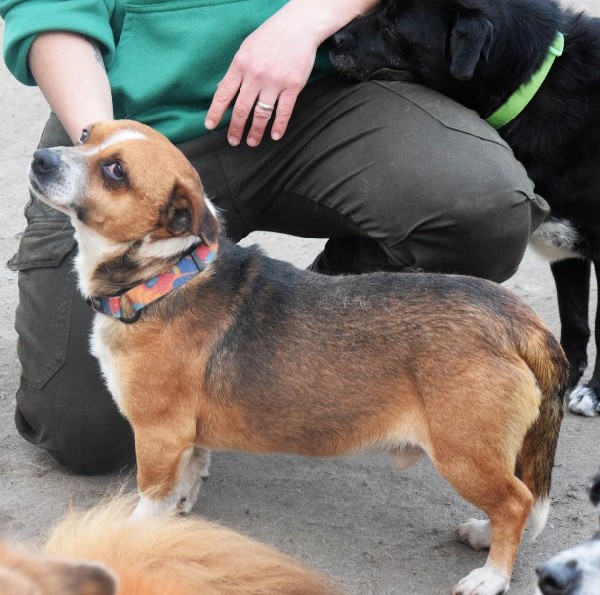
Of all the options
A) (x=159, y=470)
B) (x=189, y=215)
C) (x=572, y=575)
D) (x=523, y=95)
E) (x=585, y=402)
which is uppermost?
(x=189, y=215)

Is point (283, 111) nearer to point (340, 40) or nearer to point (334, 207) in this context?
point (334, 207)

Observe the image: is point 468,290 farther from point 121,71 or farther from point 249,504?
point 121,71

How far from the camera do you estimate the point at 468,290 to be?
8.52 feet

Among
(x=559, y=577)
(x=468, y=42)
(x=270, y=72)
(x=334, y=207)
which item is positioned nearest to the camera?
(x=559, y=577)

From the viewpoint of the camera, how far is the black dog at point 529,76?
353 cm

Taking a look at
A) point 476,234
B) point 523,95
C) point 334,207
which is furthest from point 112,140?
point 523,95

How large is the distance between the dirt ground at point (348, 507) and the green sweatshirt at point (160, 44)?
45.3 inches

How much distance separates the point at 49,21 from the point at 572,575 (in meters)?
2.18

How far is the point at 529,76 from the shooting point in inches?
144

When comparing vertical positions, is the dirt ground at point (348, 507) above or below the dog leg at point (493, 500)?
below

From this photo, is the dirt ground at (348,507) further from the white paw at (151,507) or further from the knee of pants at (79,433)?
the white paw at (151,507)

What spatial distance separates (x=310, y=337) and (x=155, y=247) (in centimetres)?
47

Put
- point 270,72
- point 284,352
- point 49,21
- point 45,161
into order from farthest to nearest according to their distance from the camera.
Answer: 1. point 49,21
2. point 270,72
3. point 284,352
4. point 45,161

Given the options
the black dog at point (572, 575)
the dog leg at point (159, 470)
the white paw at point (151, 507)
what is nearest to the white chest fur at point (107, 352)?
the dog leg at point (159, 470)
